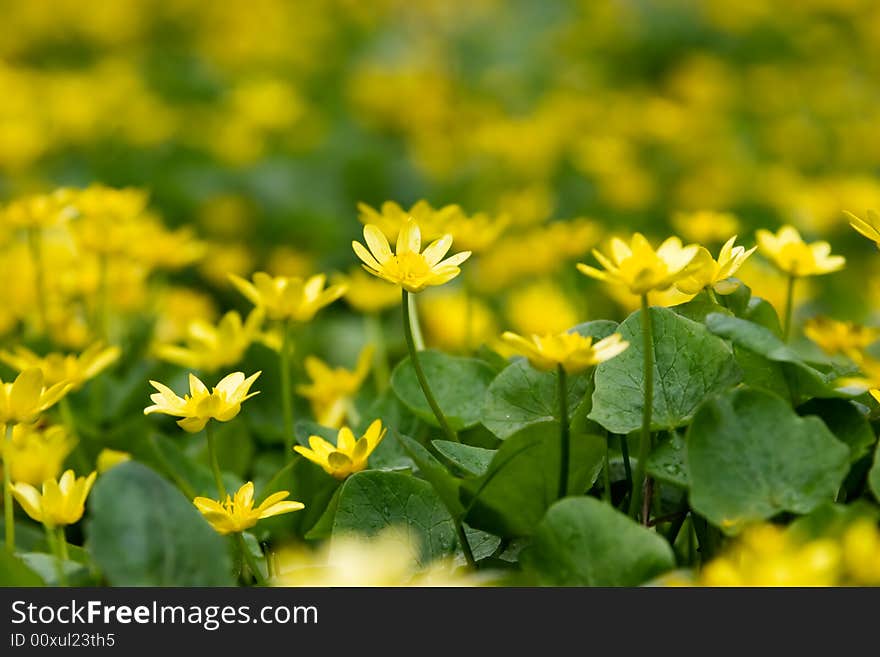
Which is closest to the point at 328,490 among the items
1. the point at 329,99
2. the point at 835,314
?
the point at 835,314

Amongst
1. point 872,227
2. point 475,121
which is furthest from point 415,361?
point 475,121

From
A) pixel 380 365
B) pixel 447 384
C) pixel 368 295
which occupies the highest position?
pixel 368 295

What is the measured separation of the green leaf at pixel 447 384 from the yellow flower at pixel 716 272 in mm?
254

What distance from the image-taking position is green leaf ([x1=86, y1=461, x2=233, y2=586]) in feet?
2.44

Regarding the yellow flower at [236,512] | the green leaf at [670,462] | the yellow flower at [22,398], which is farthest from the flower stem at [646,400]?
the yellow flower at [22,398]

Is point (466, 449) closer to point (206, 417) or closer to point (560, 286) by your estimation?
point (206, 417)

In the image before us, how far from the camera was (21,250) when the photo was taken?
69.7 inches

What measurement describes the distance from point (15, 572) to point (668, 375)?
1.77 ft

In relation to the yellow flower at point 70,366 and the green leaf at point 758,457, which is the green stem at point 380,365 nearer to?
the yellow flower at point 70,366

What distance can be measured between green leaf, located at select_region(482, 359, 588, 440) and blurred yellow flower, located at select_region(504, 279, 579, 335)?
0.63 metres

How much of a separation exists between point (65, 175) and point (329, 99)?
0.96 metres

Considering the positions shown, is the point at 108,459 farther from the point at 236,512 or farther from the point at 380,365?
the point at 380,365

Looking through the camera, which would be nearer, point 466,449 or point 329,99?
point 466,449

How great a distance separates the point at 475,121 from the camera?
3266 millimetres
